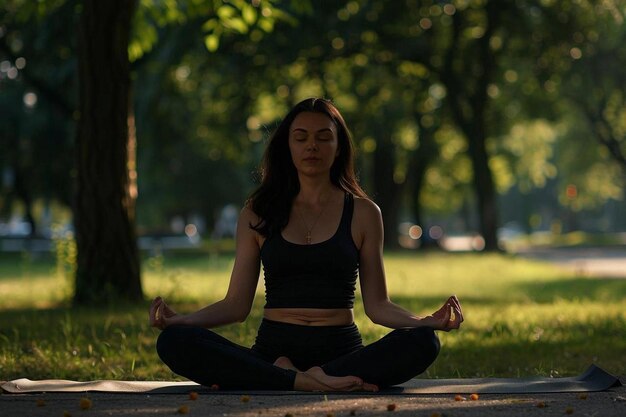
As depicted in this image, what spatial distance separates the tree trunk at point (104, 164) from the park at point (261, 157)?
0.08 ft

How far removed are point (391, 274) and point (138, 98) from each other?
1041cm

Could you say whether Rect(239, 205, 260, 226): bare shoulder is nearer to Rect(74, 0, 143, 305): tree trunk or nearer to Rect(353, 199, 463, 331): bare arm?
Rect(353, 199, 463, 331): bare arm

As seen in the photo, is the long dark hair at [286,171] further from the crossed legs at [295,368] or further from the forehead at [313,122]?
the crossed legs at [295,368]

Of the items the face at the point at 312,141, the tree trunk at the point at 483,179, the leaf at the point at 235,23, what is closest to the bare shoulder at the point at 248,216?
the face at the point at 312,141

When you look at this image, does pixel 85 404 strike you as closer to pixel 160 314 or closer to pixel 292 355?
pixel 160 314

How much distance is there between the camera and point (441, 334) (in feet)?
37.9

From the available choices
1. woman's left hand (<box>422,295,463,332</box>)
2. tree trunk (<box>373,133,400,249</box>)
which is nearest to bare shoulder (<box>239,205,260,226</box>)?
woman's left hand (<box>422,295,463,332</box>)

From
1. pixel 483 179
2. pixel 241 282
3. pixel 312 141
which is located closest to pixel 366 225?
pixel 312 141

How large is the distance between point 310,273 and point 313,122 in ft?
2.77

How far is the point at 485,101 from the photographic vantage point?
1421 inches

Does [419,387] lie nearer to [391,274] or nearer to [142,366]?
[142,366]

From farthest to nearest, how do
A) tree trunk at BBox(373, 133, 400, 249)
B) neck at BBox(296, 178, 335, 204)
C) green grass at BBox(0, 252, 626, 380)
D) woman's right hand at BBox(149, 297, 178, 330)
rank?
Answer: tree trunk at BBox(373, 133, 400, 249) → green grass at BBox(0, 252, 626, 380) → neck at BBox(296, 178, 335, 204) → woman's right hand at BBox(149, 297, 178, 330)

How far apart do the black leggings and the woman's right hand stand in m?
0.07

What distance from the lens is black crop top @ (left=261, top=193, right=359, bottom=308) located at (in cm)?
644
